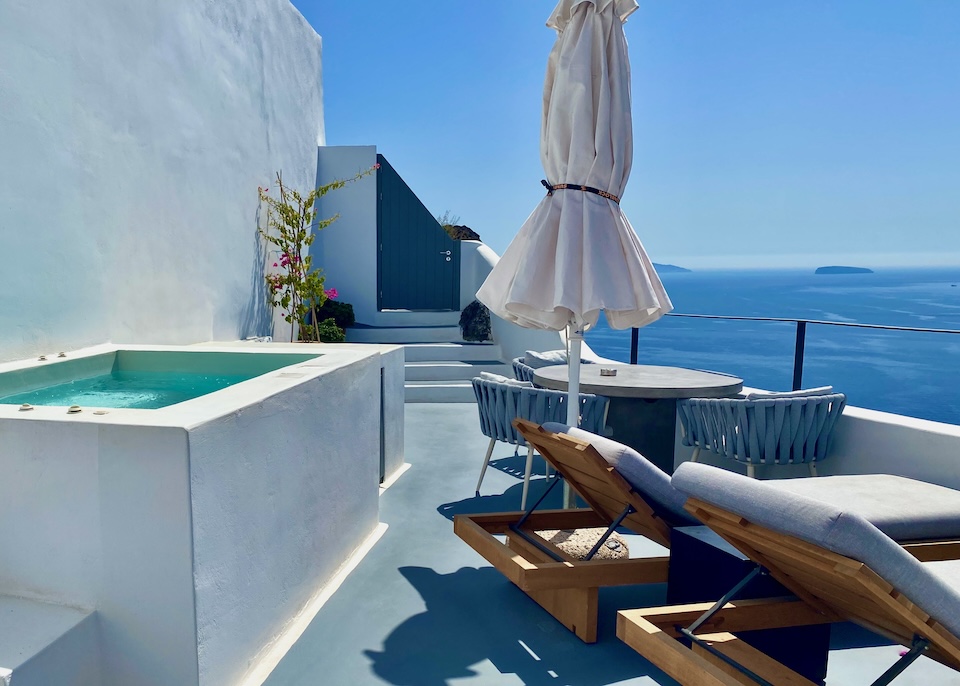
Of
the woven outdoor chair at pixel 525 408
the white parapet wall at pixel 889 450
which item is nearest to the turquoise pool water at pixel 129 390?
the woven outdoor chair at pixel 525 408

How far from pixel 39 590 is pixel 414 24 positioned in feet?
37.3

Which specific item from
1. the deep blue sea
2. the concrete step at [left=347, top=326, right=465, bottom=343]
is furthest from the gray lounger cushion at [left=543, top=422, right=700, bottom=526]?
the deep blue sea

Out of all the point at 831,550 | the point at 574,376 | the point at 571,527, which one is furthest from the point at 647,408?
the point at 831,550

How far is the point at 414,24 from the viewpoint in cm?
1132

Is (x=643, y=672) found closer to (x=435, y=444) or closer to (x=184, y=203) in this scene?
(x=435, y=444)

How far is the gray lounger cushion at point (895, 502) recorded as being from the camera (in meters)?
2.31

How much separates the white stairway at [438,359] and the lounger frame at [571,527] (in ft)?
13.5

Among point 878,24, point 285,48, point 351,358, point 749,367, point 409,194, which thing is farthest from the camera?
point 749,367

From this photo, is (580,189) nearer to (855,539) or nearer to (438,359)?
(855,539)

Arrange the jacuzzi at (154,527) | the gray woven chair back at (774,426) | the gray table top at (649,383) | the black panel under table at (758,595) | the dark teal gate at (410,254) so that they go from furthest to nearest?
the dark teal gate at (410,254) < the gray table top at (649,383) < the gray woven chair back at (774,426) < the black panel under table at (758,595) < the jacuzzi at (154,527)

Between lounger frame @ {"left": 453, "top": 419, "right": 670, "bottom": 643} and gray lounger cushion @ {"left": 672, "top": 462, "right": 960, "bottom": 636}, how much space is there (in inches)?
26.4

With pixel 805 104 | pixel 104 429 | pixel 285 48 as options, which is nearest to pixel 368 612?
pixel 104 429

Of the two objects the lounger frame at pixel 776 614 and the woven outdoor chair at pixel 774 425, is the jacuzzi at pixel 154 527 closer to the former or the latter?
the lounger frame at pixel 776 614

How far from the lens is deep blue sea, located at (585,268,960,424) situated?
98.4 ft
